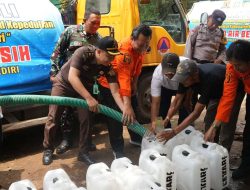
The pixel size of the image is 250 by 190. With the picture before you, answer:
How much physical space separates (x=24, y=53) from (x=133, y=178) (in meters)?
2.38

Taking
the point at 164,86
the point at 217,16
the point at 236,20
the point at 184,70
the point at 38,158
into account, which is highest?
the point at 217,16

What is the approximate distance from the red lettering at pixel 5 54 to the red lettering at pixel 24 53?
0.16 m

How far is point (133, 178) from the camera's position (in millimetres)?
2578

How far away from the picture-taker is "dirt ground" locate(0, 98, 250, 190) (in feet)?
12.4

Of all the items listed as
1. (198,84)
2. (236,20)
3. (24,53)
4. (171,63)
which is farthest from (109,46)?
(236,20)

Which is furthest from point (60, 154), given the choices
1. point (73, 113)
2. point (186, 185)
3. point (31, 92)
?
point (186, 185)

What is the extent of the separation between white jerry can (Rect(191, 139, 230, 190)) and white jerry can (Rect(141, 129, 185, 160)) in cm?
34

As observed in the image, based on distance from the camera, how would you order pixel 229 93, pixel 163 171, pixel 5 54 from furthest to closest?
pixel 5 54 → pixel 229 93 → pixel 163 171

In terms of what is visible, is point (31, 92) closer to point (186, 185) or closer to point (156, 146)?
point (156, 146)

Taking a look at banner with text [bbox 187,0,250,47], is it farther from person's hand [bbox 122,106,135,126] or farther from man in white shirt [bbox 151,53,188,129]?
person's hand [bbox 122,106,135,126]

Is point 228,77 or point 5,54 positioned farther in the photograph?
point 5,54

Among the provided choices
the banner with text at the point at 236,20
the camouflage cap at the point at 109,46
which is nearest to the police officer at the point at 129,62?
the camouflage cap at the point at 109,46

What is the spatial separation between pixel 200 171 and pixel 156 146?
0.58 m

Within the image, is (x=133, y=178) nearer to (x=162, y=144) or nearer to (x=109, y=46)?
(x=162, y=144)
